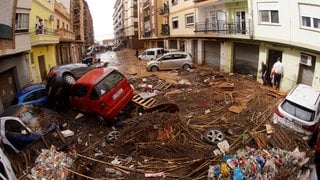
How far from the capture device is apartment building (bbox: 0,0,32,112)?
12.3 meters

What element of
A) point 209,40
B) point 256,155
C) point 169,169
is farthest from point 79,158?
point 209,40

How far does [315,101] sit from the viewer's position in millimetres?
8711

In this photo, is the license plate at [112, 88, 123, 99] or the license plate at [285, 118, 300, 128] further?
the license plate at [112, 88, 123, 99]

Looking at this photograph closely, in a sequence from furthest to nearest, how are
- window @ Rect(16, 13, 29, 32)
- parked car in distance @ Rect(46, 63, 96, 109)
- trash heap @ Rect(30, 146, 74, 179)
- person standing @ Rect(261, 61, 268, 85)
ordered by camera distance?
person standing @ Rect(261, 61, 268, 85)
window @ Rect(16, 13, 29, 32)
parked car in distance @ Rect(46, 63, 96, 109)
trash heap @ Rect(30, 146, 74, 179)

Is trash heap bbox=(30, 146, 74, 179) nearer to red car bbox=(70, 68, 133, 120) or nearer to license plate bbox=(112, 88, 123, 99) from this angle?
red car bbox=(70, 68, 133, 120)

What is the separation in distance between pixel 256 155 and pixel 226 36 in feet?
46.0

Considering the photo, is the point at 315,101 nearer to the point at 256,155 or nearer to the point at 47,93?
the point at 256,155

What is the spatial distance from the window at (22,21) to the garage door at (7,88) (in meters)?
2.44

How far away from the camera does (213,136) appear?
30.3 ft

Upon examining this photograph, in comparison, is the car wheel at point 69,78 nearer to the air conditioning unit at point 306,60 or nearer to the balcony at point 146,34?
the air conditioning unit at point 306,60

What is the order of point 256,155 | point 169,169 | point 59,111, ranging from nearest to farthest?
point 256,155, point 169,169, point 59,111

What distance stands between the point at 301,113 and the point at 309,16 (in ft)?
20.6

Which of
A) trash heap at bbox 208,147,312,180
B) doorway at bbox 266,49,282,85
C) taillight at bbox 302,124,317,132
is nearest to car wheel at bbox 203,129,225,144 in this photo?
trash heap at bbox 208,147,312,180

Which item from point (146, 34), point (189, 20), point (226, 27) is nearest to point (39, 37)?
point (226, 27)
